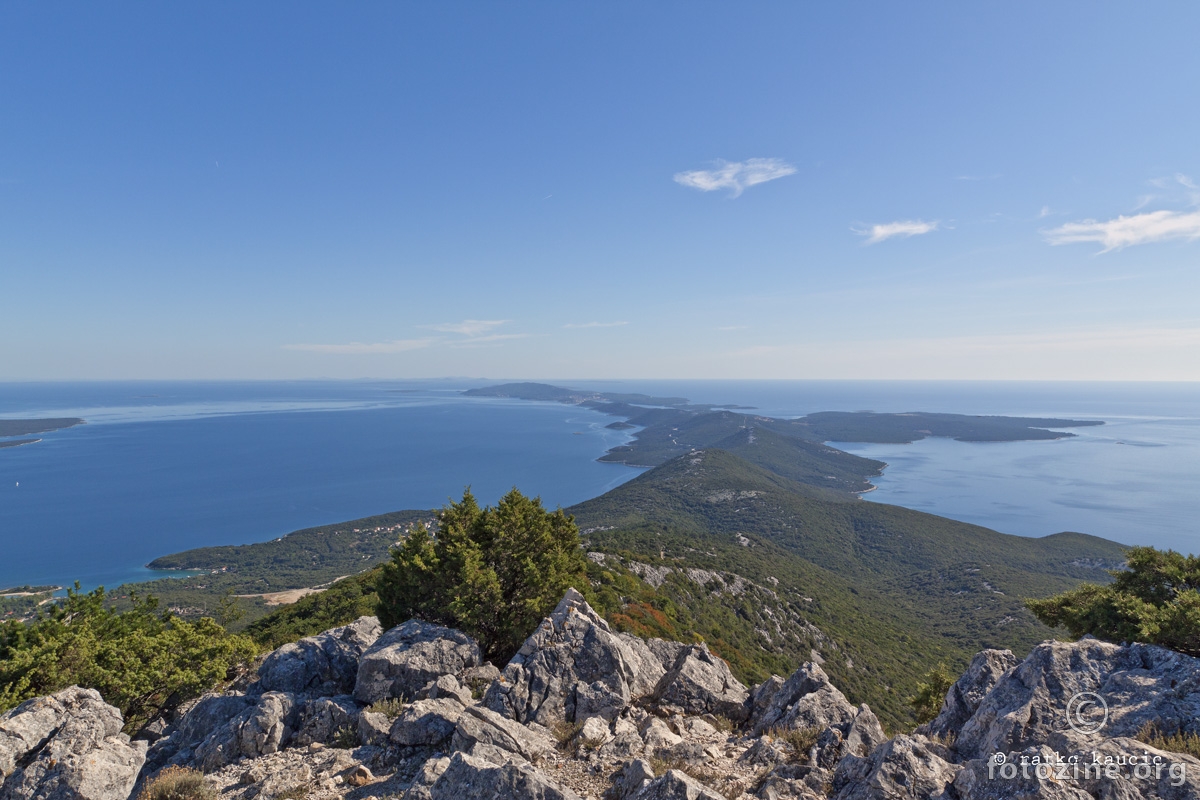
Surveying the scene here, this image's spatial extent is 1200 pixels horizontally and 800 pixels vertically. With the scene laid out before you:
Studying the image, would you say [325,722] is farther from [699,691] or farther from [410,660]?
[699,691]

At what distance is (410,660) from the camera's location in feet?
56.0

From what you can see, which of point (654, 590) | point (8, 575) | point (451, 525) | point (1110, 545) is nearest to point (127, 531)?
point (8, 575)

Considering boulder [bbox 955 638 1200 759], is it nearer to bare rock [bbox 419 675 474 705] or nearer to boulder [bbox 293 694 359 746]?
bare rock [bbox 419 675 474 705]

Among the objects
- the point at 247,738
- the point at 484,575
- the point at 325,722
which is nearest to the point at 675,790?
the point at 325,722

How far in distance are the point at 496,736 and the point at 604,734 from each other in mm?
3147

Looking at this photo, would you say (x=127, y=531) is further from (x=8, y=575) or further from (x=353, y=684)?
(x=353, y=684)

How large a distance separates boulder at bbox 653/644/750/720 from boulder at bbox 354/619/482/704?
727 cm

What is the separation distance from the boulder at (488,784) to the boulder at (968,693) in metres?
12.1

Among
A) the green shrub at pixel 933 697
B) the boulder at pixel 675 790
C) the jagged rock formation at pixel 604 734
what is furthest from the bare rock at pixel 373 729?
the green shrub at pixel 933 697

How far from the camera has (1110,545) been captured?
123688mm

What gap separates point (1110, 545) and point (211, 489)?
29921 cm

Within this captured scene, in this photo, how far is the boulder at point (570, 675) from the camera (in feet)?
50.8

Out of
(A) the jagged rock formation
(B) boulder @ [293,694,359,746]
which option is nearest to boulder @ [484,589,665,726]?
(A) the jagged rock formation

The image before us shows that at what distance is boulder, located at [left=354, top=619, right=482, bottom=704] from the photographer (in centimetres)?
1644
